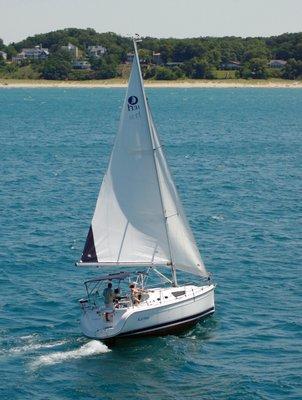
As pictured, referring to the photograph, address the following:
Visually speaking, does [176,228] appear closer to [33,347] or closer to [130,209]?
[130,209]

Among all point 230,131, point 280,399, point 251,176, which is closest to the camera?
point 280,399

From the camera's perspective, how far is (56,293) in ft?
172

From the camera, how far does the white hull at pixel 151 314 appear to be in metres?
43.7

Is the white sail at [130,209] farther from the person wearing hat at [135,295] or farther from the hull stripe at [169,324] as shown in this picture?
the hull stripe at [169,324]

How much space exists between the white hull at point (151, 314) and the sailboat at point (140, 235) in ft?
0.14

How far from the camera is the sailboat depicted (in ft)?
146

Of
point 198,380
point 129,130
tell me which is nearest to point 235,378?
point 198,380

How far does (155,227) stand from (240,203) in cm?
3549

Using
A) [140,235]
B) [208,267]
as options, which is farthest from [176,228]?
[208,267]

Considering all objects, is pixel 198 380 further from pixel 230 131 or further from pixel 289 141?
pixel 230 131

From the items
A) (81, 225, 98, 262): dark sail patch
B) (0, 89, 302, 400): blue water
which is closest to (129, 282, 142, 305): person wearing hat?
(0, 89, 302, 400): blue water

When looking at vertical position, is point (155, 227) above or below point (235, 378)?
above

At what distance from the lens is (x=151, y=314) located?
44.2 metres

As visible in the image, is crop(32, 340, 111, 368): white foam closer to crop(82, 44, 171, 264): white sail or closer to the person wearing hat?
the person wearing hat
